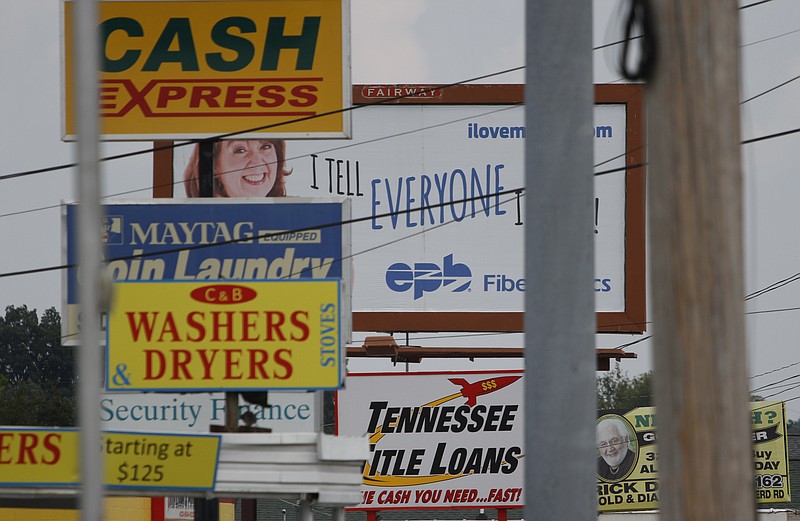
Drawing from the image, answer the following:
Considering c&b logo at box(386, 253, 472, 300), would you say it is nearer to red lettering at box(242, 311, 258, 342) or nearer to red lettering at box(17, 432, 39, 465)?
red lettering at box(242, 311, 258, 342)

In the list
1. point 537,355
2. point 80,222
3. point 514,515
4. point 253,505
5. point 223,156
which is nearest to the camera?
point 80,222

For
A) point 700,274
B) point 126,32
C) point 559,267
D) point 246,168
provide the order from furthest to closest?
point 246,168 → point 126,32 → point 559,267 → point 700,274

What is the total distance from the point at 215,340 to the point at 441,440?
13.8 meters

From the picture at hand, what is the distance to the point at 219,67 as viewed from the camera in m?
15.7

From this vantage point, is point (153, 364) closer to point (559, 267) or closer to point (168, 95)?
point (168, 95)

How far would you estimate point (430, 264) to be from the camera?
24906 mm

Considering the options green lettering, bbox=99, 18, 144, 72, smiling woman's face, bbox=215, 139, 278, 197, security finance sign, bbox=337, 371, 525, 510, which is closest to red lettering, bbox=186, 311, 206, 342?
green lettering, bbox=99, 18, 144, 72

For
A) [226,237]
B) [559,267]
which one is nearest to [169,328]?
[226,237]

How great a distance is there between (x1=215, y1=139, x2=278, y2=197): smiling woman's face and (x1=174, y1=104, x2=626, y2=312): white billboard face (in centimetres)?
59

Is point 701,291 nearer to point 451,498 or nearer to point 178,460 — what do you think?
point 178,460

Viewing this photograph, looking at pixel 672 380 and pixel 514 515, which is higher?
pixel 672 380

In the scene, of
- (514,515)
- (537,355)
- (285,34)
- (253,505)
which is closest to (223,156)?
(253,505)

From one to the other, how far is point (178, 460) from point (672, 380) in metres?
6.63

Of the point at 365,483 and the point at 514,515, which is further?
the point at 514,515
